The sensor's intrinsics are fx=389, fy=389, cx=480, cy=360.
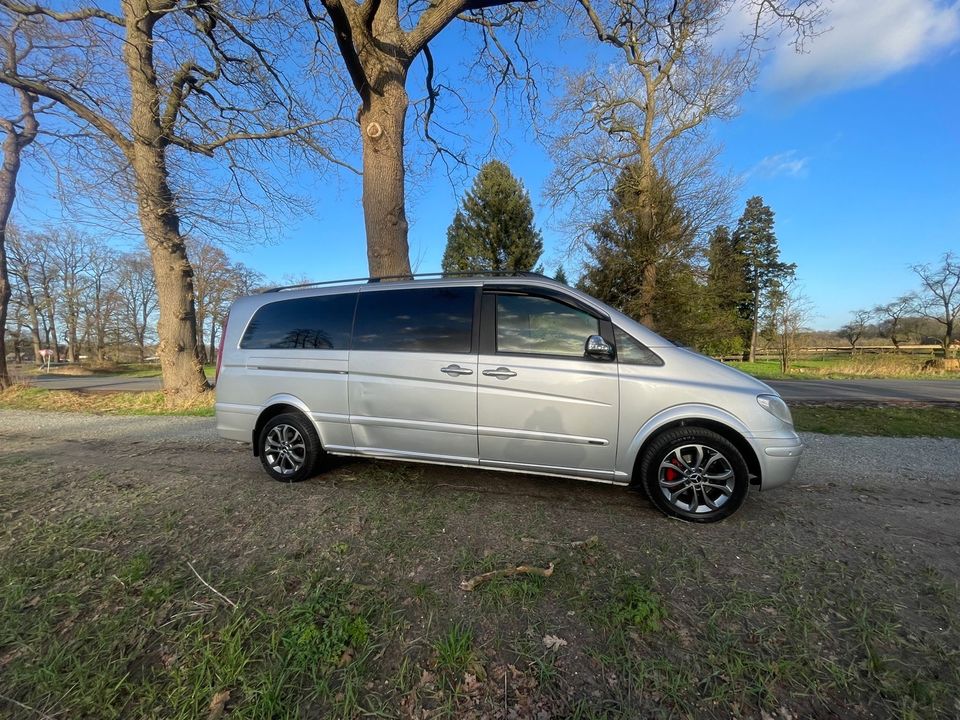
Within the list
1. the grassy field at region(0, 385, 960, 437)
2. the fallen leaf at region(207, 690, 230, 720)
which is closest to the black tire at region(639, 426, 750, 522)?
the fallen leaf at region(207, 690, 230, 720)

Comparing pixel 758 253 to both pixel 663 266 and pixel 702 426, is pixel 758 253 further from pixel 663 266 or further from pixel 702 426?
pixel 702 426

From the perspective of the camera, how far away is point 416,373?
3.51m

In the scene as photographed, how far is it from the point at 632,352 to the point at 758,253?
46568 mm

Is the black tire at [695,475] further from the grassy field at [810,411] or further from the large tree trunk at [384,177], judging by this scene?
the large tree trunk at [384,177]

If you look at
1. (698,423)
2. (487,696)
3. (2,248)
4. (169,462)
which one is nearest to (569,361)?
(698,423)

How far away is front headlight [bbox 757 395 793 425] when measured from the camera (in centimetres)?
301

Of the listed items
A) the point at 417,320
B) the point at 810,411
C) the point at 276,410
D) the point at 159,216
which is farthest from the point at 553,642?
the point at 159,216

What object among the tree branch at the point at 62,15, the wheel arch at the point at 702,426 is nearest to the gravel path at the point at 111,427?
the wheel arch at the point at 702,426

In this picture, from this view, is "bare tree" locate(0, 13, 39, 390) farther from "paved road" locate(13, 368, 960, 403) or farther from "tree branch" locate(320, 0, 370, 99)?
"tree branch" locate(320, 0, 370, 99)

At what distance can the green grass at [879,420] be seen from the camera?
20.0 ft

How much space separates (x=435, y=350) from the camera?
11.5ft

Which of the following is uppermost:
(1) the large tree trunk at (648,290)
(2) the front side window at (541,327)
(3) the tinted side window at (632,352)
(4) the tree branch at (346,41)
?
(4) the tree branch at (346,41)

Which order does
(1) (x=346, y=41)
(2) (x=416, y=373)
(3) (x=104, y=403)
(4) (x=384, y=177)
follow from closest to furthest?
1. (2) (x=416, y=373)
2. (1) (x=346, y=41)
3. (4) (x=384, y=177)
4. (3) (x=104, y=403)

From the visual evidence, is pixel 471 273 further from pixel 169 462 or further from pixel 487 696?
pixel 169 462
